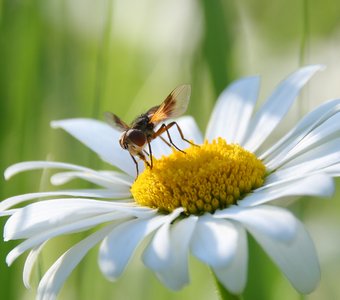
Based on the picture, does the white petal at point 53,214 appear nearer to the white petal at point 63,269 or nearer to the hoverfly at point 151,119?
the white petal at point 63,269

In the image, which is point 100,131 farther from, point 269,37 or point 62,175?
point 269,37

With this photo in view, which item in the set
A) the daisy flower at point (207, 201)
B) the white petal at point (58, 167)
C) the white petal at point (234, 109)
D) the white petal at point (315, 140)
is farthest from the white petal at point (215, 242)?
the white petal at point (234, 109)

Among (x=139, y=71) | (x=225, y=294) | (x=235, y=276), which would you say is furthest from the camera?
(x=139, y=71)

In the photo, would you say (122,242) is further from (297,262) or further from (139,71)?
(139,71)

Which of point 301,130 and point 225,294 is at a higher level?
point 301,130

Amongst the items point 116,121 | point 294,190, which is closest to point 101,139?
point 116,121

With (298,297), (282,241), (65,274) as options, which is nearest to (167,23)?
(298,297)

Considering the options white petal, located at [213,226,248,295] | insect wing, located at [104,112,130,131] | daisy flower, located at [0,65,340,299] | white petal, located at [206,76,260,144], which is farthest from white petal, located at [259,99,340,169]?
white petal, located at [213,226,248,295]
